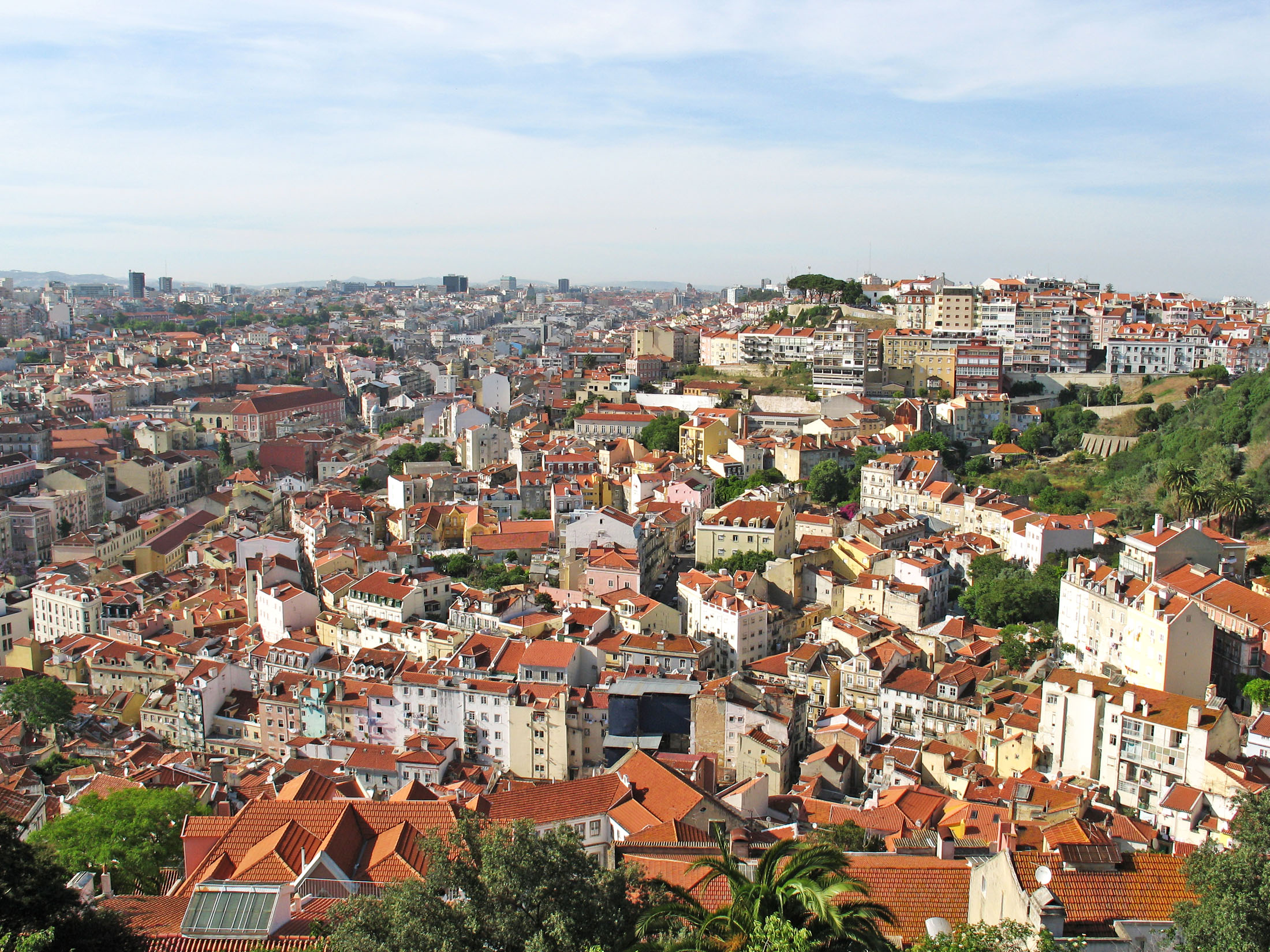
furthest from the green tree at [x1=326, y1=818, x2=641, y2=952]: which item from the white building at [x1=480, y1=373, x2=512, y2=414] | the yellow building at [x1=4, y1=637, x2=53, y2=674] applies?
the white building at [x1=480, y1=373, x2=512, y2=414]

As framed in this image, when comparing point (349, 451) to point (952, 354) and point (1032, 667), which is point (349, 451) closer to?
point (952, 354)

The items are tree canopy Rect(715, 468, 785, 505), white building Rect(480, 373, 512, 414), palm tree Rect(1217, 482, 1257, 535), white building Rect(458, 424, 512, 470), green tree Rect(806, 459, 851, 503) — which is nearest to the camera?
palm tree Rect(1217, 482, 1257, 535)

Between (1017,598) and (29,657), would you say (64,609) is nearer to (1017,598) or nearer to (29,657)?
(29,657)

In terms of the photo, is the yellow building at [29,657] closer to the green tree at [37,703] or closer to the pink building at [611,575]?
the green tree at [37,703]

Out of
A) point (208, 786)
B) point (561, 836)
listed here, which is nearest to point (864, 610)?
point (208, 786)

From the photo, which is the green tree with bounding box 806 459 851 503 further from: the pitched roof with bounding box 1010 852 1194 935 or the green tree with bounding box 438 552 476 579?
the pitched roof with bounding box 1010 852 1194 935
